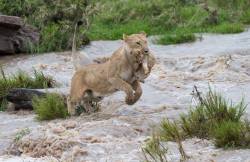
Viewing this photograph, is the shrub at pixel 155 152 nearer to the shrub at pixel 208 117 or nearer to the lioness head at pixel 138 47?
the shrub at pixel 208 117

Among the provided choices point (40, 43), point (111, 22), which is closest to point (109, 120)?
point (40, 43)

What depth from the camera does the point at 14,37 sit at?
1952 centimetres

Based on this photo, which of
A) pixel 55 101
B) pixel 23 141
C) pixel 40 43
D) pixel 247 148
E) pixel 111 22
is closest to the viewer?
pixel 247 148

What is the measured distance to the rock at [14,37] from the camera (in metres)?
19.2

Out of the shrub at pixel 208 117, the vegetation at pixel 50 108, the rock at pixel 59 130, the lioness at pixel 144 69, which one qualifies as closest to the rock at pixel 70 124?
the rock at pixel 59 130

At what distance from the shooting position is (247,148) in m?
8.97

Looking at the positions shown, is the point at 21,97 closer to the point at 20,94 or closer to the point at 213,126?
the point at 20,94

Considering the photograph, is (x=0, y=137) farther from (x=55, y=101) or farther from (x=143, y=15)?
(x=143, y=15)

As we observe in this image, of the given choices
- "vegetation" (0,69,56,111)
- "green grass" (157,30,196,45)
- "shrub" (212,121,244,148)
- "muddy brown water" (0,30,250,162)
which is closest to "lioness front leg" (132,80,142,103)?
"muddy brown water" (0,30,250,162)

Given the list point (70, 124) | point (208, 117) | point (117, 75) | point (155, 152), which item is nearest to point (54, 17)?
point (117, 75)

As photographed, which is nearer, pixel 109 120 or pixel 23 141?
pixel 23 141

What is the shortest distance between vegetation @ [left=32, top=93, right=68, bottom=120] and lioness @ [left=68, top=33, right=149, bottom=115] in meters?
0.21

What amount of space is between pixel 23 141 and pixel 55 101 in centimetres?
192

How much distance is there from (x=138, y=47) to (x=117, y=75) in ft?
2.05
